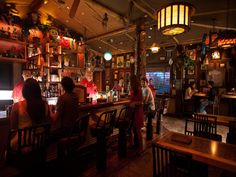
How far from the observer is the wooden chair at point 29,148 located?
1.80m

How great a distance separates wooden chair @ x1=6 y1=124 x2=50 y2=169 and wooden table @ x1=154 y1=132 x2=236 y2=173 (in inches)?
56.7

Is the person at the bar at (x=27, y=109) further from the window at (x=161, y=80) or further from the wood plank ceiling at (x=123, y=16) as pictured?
the window at (x=161, y=80)

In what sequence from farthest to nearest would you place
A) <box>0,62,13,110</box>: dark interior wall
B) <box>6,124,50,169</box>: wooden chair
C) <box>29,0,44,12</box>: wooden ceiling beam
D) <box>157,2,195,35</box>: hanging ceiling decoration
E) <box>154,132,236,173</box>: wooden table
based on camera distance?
<box>29,0,44,12</box>: wooden ceiling beam < <box>0,62,13,110</box>: dark interior wall < <box>157,2,195,35</box>: hanging ceiling decoration < <box>6,124,50,169</box>: wooden chair < <box>154,132,236,173</box>: wooden table

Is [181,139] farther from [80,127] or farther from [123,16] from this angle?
[123,16]

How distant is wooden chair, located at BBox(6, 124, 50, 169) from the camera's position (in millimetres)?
1803

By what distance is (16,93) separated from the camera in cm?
390

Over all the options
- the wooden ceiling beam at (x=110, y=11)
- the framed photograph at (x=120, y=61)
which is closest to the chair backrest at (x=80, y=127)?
the wooden ceiling beam at (x=110, y=11)

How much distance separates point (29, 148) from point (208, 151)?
6.65ft

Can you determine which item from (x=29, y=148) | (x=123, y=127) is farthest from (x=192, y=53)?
(x=29, y=148)

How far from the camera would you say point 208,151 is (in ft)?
6.25

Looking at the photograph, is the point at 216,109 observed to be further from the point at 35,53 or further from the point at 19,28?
the point at 19,28

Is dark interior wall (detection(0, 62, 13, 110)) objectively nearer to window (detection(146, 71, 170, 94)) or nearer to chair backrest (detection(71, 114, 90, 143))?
chair backrest (detection(71, 114, 90, 143))

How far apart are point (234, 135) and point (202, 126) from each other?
19.2 inches

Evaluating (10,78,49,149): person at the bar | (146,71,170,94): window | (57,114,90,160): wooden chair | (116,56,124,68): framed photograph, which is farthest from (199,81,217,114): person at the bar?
(10,78,49,149): person at the bar
